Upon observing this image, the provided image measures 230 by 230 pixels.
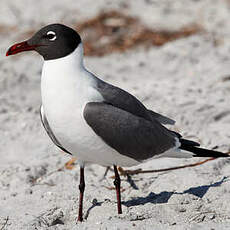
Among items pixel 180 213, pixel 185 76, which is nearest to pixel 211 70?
pixel 185 76

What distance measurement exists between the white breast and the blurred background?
0.76 meters

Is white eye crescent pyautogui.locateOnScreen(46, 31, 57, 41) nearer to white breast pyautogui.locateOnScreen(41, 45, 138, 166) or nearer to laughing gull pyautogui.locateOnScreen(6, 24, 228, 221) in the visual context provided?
laughing gull pyautogui.locateOnScreen(6, 24, 228, 221)

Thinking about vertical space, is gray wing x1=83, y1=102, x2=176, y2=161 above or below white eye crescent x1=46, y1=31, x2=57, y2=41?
below

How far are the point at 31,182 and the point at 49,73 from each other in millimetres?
1428

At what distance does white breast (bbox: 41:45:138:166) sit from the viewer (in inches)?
142

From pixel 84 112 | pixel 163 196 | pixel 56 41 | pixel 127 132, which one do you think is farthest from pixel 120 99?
pixel 163 196

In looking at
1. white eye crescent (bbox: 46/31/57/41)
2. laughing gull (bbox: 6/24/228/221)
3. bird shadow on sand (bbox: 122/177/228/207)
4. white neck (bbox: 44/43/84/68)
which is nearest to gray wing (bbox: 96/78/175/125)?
laughing gull (bbox: 6/24/228/221)

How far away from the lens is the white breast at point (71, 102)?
361 centimetres

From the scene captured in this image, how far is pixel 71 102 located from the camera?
360 centimetres

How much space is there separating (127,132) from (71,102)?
1.51 feet

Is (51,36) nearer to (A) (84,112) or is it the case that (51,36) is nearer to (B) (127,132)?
(A) (84,112)

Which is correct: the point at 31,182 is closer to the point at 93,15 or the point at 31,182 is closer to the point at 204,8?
the point at 93,15

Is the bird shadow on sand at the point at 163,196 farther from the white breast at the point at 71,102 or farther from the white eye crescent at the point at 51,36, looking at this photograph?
the white eye crescent at the point at 51,36

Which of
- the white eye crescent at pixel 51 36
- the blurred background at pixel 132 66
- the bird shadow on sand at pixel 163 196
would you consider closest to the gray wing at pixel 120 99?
the white eye crescent at pixel 51 36
